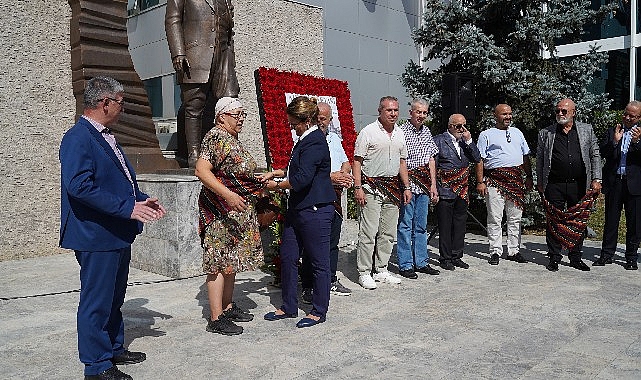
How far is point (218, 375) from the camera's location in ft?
10.7

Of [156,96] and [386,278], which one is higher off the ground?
[156,96]

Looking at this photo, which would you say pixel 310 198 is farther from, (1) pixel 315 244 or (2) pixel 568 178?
(2) pixel 568 178

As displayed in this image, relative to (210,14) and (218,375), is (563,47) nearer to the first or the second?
(210,14)

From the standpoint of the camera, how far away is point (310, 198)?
166 inches

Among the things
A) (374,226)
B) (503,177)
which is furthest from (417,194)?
(503,177)

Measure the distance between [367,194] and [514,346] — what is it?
6.86 ft

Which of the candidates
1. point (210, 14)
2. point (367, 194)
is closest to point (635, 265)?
point (367, 194)

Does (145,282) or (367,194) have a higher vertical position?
(367,194)

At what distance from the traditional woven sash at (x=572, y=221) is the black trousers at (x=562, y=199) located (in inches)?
2.1

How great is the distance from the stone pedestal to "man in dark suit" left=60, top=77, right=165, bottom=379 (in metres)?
2.46

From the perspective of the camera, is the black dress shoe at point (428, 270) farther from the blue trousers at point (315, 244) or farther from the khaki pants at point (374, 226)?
the blue trousers at point (315, 244)

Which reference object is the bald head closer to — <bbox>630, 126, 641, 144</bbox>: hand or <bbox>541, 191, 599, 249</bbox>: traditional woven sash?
<bbox>541, 191, 599, 249</bbox>: traditional woven sash

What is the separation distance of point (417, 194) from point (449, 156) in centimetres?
73

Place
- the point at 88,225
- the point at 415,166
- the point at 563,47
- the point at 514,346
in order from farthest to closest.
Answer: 1. the point at 563,47
2. the point at 415,166
3. the point at 514,346
4. the point at 88,225
